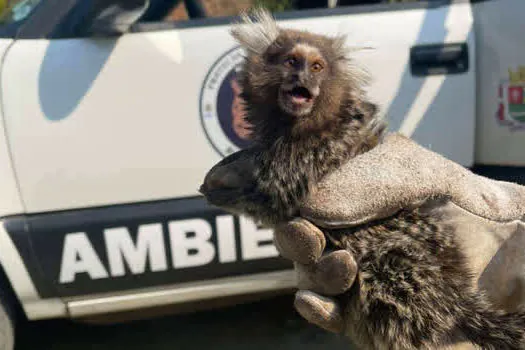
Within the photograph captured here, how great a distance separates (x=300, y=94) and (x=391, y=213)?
385mm

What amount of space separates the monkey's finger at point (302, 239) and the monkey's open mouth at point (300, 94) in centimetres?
31

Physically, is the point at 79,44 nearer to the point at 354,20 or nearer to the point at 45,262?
the point at 45,262

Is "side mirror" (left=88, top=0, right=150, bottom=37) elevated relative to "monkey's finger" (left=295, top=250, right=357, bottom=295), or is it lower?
elevated

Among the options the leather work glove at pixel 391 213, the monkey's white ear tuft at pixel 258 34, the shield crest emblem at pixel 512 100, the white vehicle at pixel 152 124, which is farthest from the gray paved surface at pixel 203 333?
the monkey's white ear tuft at pixel 258 34

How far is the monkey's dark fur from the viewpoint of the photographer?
158 centimetres

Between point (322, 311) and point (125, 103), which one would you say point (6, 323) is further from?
point (322, 311)

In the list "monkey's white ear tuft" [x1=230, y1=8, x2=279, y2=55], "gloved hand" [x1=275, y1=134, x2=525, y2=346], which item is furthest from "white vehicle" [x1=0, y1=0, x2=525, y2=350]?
"gloved hand" [x1=275, y1=134, x2=525, y2=346]

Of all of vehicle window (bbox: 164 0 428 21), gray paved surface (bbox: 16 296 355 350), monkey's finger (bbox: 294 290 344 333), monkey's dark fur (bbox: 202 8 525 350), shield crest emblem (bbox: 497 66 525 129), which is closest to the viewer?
monkey's dark fur (bbox: 202 8 525 350)

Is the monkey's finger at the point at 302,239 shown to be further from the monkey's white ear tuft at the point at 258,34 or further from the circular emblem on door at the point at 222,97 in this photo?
the circular emblem on door at the point at 222,97

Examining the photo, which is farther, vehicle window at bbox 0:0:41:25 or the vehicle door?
vehicle window at bbox 0:0:41:25

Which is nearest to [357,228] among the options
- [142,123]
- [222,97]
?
[222,97]

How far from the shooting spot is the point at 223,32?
3.06 metres

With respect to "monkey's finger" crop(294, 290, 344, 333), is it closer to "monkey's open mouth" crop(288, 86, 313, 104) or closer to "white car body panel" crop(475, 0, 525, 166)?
"monkey's open mouth" crop(288, 86, 313, 104)

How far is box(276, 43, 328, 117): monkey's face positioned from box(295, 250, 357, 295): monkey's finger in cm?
37
